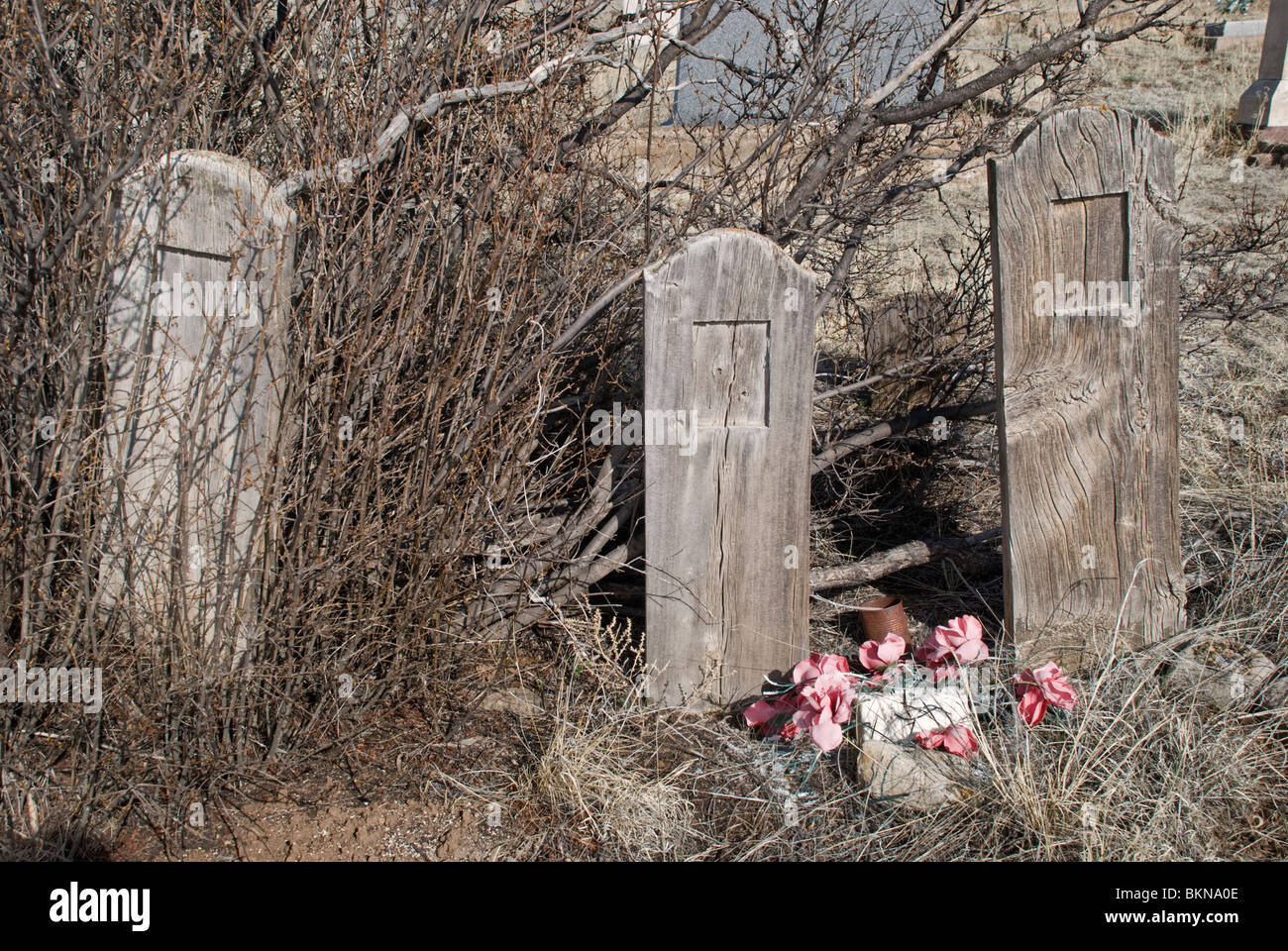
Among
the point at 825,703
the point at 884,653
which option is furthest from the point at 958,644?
the point at 825,703

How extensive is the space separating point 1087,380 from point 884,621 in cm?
104

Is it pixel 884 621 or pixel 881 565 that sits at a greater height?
pixel 881 565

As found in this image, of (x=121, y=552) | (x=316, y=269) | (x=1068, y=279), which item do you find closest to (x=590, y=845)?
(x=121, y=552)

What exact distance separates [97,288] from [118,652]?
97 cm

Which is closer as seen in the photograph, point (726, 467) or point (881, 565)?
point (726, 467)

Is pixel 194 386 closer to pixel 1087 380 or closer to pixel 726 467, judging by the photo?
pixel 726 467

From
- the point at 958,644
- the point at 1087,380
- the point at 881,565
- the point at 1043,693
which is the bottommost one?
the point at 1043,693

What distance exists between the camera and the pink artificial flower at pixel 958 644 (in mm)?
3215

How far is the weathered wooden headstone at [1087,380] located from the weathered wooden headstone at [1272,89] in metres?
7.11

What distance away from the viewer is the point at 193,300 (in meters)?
2.91

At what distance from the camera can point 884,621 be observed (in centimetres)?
366

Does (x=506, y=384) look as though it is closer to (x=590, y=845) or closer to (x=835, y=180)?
(x=590, y=845)

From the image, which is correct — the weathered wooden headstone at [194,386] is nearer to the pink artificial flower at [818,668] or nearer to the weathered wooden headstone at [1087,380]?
the pink artificial flower at [818,668]

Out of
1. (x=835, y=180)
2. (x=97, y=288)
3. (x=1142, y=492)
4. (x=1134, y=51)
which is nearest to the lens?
(x=97, y=288)
